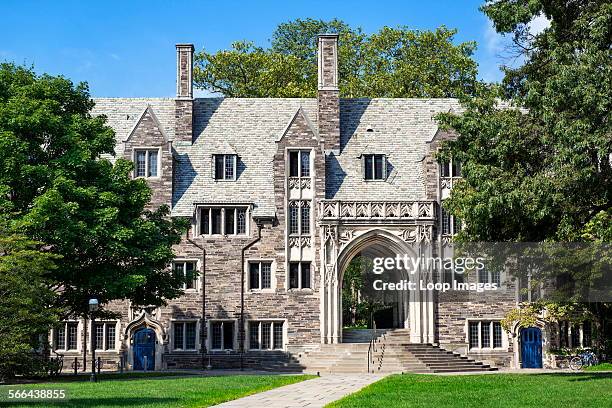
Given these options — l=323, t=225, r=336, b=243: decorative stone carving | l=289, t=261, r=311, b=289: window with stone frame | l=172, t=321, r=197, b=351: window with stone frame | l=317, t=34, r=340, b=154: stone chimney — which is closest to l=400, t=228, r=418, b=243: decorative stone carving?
l=323, t=225, r=336, b=243: decorative stone carving

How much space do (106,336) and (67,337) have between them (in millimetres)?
1718

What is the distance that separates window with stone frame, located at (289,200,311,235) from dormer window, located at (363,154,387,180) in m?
3.25

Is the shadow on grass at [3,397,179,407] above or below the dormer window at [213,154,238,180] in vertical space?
below

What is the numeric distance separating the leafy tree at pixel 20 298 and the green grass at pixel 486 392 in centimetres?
946

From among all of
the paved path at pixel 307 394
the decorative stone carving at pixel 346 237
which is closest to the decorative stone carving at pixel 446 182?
the decorative stone carving at pixel 346 237

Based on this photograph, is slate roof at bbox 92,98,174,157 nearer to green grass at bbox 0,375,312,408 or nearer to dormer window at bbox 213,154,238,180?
dormer window at bbox 213,154,238,180

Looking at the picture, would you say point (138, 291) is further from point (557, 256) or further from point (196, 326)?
point (557, 256)

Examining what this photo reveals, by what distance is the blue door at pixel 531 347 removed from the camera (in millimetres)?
43500

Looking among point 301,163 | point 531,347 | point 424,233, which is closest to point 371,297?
point 424,233

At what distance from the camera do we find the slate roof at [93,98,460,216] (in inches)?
1747

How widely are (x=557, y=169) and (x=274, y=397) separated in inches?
410

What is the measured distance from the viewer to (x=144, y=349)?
1709 inches

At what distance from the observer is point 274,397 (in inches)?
934

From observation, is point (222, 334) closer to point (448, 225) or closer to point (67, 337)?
point (67, 337)
